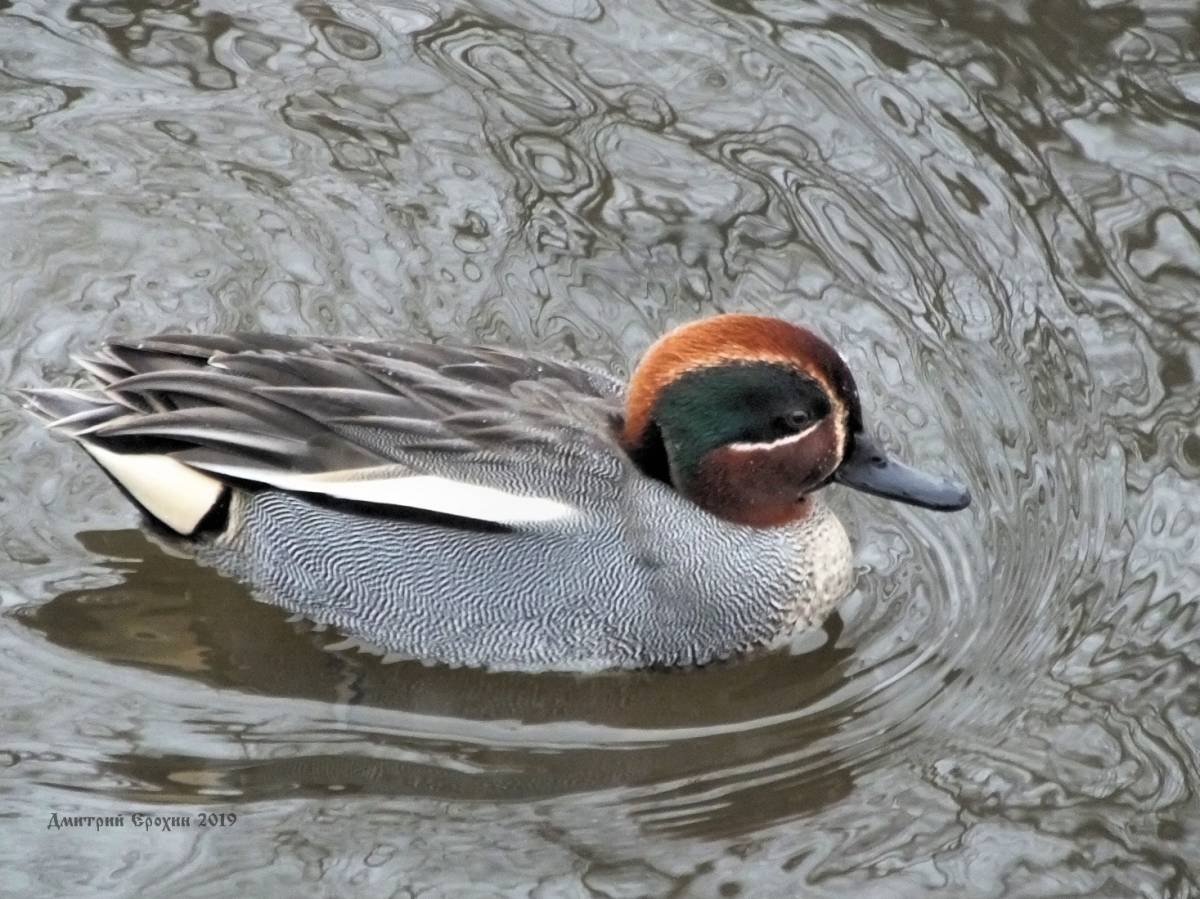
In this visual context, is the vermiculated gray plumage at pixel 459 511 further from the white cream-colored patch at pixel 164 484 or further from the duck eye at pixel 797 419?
the duck eye at pixel 797 419

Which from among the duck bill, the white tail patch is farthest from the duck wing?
the duck bill

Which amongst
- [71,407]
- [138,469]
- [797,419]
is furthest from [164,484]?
[797,419]

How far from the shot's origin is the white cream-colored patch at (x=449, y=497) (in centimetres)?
632

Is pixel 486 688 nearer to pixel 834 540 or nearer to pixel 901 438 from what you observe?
pixel 834 540

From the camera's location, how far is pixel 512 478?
249 inches

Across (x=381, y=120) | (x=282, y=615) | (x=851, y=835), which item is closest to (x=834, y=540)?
(x=851, y=835)

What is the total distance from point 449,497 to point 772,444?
103cm

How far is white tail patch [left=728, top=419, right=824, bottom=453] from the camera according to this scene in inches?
249

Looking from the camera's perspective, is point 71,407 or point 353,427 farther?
point 71,407

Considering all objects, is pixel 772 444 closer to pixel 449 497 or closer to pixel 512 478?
pixel 512 478

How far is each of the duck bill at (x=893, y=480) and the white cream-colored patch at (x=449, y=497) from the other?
0.91 m

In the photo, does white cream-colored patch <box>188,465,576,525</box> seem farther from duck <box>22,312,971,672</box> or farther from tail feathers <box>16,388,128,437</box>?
tail feathers <box>16,388,128,437</box>

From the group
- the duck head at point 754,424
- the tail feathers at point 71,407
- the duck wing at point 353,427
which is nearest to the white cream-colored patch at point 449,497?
the duck wing at point 353,427

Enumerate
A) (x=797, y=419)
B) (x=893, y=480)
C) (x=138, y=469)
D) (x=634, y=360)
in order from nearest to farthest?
(x=797, y=419) < (x=893, y=480) < (x=138, y=469) < (x=634, y=360)
